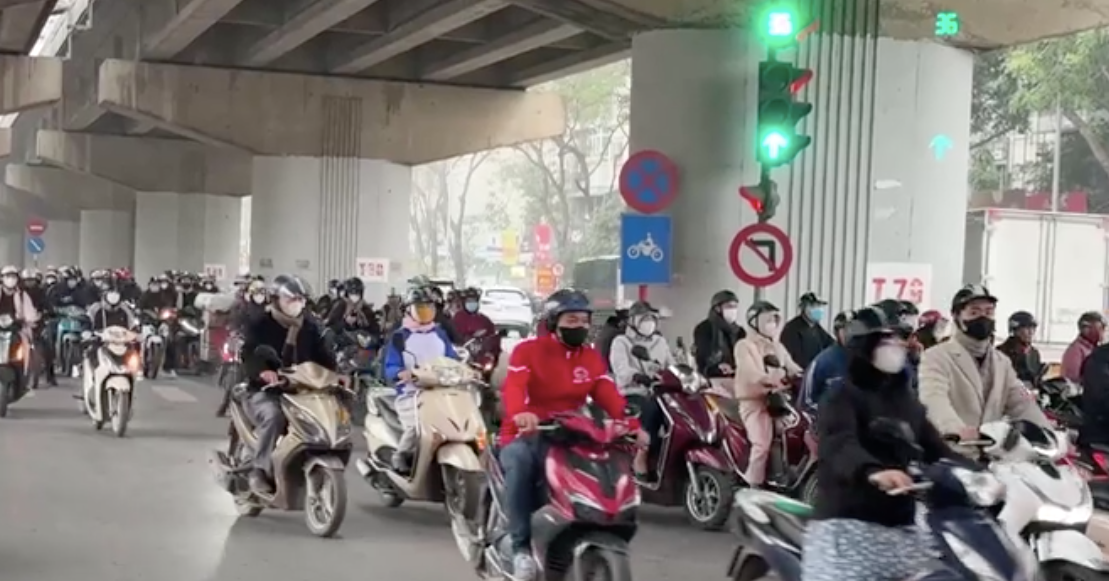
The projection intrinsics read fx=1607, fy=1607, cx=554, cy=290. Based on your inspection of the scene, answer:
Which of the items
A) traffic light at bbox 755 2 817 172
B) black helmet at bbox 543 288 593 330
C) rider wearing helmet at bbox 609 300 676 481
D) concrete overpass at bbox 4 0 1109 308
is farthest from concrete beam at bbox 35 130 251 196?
black helmet at bbox 543 288 593 330

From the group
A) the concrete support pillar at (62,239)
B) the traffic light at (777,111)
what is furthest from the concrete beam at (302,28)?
the concrete support pillar at (62,239)

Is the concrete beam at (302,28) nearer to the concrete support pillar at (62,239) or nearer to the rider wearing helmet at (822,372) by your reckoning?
Result: the rider wearing helmet at (822,372)

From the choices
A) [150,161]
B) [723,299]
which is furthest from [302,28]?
[150,161]

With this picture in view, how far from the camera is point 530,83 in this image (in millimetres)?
31328

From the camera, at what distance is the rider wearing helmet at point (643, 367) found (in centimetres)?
1221

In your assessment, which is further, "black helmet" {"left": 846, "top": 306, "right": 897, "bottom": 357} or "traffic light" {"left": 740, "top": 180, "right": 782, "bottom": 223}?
"traffic light" {"left": 740, "top": 180, "right": 782, "bottom": 223}

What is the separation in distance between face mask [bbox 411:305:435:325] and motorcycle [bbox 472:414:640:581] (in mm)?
5044

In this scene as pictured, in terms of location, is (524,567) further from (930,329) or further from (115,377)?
Result: (115,377)

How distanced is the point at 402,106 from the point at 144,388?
828 cm

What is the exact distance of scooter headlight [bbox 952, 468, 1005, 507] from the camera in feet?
18.4

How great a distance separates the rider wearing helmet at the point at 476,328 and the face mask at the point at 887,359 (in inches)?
521

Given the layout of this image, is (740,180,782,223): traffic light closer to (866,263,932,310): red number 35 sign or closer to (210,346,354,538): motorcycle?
(866,263,932,310): red number 35 sign

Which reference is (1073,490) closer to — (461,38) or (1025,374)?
(1025,374)

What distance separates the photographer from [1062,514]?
6.92 metres
